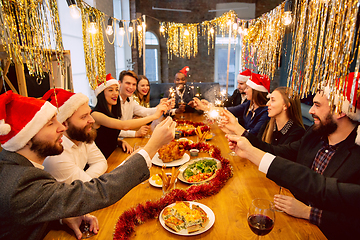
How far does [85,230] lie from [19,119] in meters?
0.66

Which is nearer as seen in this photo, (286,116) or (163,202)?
(163,202)

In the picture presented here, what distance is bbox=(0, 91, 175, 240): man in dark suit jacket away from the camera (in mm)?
960

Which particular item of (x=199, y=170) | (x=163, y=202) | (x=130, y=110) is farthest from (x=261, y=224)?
(x=130, y=110)

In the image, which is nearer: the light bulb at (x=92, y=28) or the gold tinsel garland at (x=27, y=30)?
the gold tinsel garland at (x=27, y=30)

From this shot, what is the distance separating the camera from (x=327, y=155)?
151 cm

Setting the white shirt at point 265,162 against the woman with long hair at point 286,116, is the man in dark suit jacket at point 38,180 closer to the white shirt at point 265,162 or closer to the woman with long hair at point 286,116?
the white shirt at point 265,162

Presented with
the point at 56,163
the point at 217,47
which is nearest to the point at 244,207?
the point at 56,163

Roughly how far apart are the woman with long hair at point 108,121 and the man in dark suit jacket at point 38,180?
108cm

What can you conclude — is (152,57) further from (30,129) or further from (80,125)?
(30,129)

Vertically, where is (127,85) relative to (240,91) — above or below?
above

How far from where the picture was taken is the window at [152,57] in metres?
9.18

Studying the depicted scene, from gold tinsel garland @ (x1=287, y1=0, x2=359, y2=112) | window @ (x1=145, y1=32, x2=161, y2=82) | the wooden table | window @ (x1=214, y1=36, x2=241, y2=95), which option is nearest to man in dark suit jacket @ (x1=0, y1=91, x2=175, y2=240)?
the wooden table

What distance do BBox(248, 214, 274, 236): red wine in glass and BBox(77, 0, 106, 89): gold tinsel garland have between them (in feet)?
7.62

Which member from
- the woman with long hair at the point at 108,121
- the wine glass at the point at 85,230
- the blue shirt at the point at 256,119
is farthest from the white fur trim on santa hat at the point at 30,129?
the blue shirt at the point at 256,119
